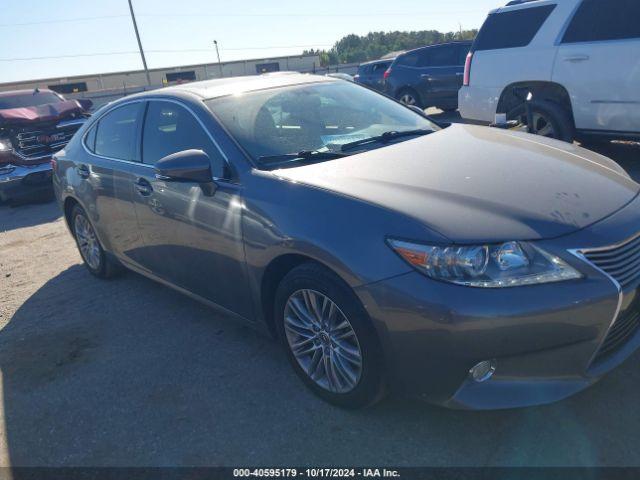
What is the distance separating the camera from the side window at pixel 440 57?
44.4ft

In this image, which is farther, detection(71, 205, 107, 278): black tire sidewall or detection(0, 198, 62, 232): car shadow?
detection(0, 198, 62, 232): car shadow

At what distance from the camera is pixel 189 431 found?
2828mm

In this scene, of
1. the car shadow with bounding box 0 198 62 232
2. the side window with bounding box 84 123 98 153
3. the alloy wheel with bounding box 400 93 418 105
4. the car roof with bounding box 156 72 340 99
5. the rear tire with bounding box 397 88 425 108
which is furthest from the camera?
the alloy wheel with bounding box 400 93 418 105

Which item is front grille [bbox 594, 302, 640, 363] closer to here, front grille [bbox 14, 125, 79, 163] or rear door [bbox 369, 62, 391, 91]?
front grille [bbox 14, 125, 79, 163]

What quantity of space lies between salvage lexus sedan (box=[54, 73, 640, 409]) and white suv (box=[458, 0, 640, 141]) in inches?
112

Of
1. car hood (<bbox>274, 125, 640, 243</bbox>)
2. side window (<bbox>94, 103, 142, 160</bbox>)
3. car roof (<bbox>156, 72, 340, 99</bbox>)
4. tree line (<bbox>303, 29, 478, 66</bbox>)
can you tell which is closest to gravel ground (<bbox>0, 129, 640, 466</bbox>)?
car hood (<bbox>274, 125, 640, 243</bbox>)

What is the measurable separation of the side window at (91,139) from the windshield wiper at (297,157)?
2261mm

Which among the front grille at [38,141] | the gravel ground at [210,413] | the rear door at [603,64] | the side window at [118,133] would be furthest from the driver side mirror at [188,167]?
the front grille at [38,141]

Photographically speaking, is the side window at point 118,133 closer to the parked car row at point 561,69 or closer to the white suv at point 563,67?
the parked car row at point 561,69

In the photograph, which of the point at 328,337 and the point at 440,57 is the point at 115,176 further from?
the point at 440,57

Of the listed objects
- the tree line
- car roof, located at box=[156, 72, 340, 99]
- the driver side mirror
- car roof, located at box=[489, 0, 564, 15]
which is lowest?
the tree line

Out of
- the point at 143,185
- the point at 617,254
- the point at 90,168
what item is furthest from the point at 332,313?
the point at 90,168

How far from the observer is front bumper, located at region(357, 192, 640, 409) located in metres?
2.13

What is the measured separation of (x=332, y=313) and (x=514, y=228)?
3.09ft
